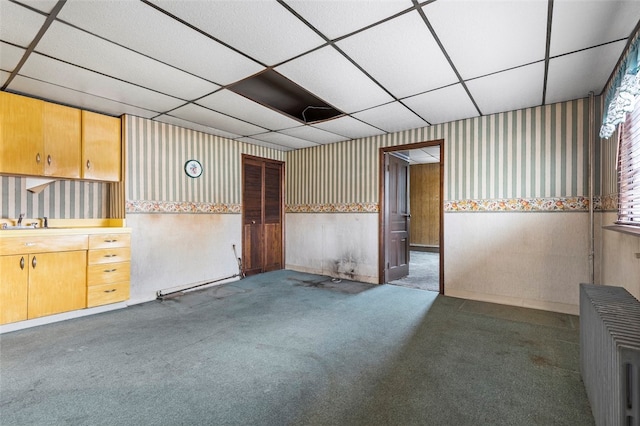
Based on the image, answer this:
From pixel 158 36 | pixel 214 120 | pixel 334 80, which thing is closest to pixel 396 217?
pixel 334 80

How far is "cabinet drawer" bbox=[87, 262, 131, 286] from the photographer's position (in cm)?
366

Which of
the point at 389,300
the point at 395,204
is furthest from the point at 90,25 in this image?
the point at 395,204


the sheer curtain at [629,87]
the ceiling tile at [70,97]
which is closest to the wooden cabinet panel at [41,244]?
the ceiling tile at [70,97]

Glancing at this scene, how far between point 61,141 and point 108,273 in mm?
1705

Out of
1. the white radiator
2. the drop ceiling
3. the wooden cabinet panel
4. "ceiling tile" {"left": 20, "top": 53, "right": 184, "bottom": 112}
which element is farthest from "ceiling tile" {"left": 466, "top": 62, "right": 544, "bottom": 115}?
the wooden cabinet panel

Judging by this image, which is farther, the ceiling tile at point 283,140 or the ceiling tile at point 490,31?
the ceiling tile at point 283,140

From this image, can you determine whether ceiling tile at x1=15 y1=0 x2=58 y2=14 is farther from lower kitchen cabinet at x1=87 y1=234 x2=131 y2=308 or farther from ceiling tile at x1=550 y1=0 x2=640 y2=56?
ceiling tile at x1=550 y1=0 x2=640 y2=56

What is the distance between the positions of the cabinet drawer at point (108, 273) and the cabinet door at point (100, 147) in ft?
3.81

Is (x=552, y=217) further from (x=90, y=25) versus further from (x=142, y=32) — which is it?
(x=90, y=25)

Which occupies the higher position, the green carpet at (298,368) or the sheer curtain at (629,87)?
the sheer curtain at (629,87)

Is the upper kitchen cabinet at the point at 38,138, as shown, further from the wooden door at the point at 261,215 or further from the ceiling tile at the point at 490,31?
the ceiling tile at the point at 490,31

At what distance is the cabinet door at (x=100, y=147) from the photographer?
3.87 m

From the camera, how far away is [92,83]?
317 cm

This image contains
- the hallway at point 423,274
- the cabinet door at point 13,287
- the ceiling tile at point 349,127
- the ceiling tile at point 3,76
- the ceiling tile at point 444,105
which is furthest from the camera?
the hallway at point 423,274
